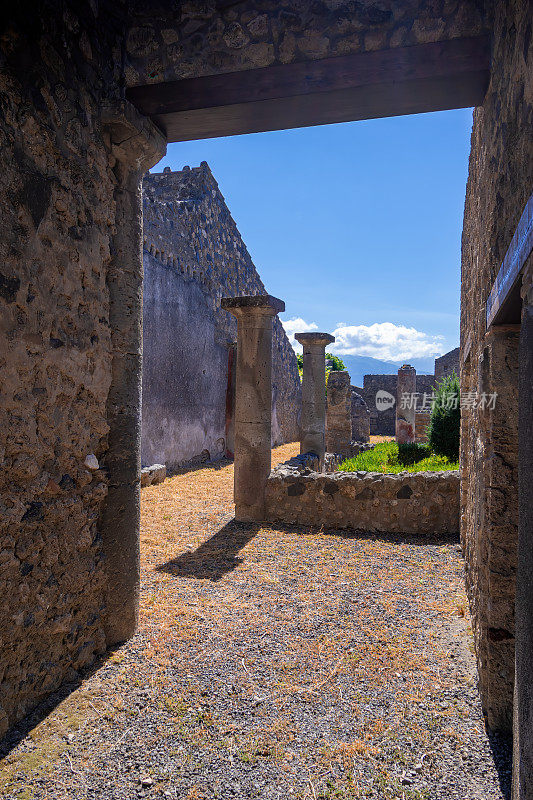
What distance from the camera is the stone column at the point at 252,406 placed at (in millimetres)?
6590

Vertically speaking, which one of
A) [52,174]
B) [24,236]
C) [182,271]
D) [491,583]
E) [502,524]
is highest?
[182,271]

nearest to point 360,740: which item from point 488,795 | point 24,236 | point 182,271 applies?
point 488,795

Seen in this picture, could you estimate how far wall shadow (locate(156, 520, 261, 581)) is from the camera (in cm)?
462

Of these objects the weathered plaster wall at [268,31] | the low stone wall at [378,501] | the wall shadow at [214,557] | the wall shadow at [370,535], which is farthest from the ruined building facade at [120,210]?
the low stone wall at [378,501]

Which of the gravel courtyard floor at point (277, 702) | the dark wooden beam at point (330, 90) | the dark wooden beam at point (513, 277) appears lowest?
the gravel courtyard floor at point (277, 702)

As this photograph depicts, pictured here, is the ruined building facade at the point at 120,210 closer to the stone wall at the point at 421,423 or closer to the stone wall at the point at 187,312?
the stone wall at the point at 187,312

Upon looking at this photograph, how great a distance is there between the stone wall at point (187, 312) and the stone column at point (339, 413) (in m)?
3.50

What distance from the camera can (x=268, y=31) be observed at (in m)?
2.96

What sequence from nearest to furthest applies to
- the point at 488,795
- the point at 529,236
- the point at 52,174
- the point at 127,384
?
the point at 529,236 → the point at 488,795 → the point at 52,174 → the point at 127,384

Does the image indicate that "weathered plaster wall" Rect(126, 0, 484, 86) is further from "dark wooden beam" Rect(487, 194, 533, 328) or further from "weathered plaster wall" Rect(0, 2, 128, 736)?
"dark wooden beam" Rect(487, 194, 533, 328)

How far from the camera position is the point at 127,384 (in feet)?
10.7

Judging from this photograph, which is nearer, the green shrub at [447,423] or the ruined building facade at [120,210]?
the ruined building facade at [120,210]

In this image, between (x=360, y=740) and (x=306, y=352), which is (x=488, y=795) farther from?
(x=306, y=352)

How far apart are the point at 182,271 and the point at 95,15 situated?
8.47 meters
